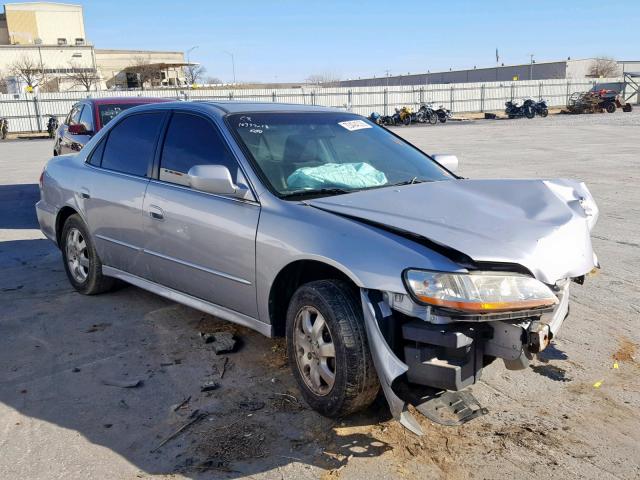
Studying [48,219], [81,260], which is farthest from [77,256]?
[48,219]

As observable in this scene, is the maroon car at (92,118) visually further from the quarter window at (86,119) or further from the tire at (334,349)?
the tire at (334,349)

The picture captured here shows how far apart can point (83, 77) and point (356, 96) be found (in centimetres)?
3867

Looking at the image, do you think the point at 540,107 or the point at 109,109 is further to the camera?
the point at 540,107

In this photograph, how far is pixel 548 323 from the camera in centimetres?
292

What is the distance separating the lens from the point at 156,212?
4258 mm

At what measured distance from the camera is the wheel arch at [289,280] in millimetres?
3312

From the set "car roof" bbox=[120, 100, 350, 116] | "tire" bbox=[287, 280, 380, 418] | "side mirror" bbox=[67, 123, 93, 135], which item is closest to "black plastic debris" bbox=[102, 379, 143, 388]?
"tire" bbox=[287, 280, 380, 418]

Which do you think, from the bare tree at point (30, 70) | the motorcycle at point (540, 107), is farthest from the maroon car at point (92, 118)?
the bare tree at point (30, 70)

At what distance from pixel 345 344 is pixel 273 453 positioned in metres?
0.63

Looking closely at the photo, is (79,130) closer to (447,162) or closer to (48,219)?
(48,219)

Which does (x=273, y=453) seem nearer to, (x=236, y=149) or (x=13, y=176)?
(x=236, y=149)

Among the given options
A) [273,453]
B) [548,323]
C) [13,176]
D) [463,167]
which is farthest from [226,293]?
[13,176]

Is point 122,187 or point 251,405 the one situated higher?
point 122,187

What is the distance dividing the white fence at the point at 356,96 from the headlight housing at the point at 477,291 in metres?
27.0
